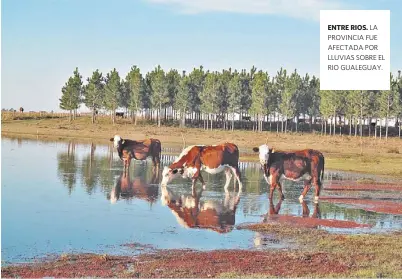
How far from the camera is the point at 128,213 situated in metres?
19.5

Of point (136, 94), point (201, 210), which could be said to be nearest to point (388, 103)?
point (136, 94)

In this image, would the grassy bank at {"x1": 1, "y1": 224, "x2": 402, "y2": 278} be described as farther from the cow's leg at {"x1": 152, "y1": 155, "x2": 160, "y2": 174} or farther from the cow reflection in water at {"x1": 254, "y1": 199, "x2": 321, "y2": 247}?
the cow's leg at {"x1": 152, "y1": 155, "x2": 160, "y2": 174}

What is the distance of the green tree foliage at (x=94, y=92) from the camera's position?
353ft

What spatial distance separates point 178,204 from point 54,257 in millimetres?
8262

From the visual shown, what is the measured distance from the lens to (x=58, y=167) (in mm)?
33844

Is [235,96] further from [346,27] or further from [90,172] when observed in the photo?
[346,27]

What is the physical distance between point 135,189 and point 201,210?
5.58m

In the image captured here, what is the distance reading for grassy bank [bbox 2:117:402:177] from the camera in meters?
42.2

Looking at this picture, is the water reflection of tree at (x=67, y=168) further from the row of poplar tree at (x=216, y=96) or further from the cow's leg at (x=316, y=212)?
the row of poplar tree at (x=216, y=96)

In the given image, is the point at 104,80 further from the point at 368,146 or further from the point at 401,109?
the point at 368,146

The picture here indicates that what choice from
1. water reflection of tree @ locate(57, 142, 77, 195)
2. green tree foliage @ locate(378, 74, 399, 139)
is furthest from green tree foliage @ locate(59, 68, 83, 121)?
water reflection of tree @ locate(57, 142, 77, 195)

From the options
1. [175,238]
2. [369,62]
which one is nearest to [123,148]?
[369,62]

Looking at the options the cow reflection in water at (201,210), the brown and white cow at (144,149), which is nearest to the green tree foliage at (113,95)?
the brown and white cow at (144,149)

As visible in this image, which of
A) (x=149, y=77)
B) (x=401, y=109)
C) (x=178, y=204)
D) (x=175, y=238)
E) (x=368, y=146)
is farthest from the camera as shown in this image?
(x=149, y=77)
